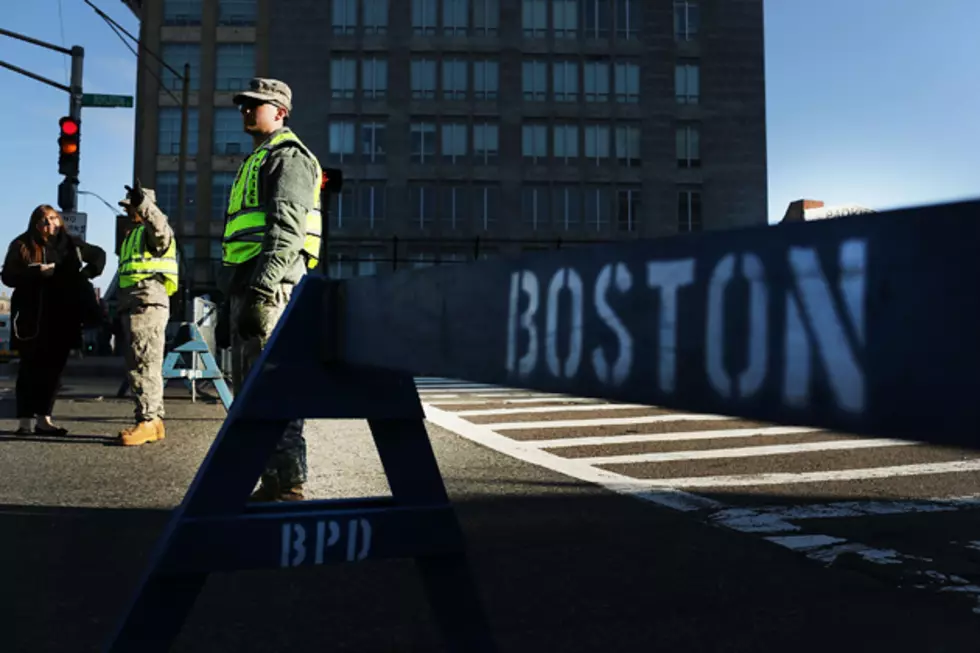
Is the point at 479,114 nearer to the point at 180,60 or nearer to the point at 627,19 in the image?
the point at 627,19

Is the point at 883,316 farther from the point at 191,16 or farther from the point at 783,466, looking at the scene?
the point at 191,16

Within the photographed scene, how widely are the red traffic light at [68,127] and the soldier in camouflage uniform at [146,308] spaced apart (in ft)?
36.7

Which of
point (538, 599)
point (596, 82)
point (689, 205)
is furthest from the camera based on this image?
point (596, 82)

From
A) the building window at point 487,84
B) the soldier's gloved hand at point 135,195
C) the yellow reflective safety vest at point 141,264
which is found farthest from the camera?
the building window at point 487,84

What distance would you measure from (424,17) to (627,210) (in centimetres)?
1517

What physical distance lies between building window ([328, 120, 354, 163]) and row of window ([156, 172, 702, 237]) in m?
1.73

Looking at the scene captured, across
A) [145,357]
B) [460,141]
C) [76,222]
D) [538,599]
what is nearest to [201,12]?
[460,141]

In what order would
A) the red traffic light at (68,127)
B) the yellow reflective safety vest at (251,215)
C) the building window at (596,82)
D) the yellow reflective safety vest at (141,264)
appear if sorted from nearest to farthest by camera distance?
the yellow reflective safety vest at (251,215), the yellow reflective safety vest at (141,264), the red traffic light at (68,127), the building window at (596,82)

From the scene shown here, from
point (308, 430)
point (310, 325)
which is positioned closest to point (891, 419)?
point (310, 325)

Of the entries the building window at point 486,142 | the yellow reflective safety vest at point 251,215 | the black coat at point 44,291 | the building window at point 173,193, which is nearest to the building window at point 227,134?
the building window at point 173,193

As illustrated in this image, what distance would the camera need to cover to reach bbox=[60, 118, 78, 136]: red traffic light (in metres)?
17.8

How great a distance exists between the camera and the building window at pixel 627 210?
163ft

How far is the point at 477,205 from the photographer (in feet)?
161

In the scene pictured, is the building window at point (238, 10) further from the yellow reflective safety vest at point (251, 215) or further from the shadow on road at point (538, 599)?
the shadow on road at point (538, 599)
